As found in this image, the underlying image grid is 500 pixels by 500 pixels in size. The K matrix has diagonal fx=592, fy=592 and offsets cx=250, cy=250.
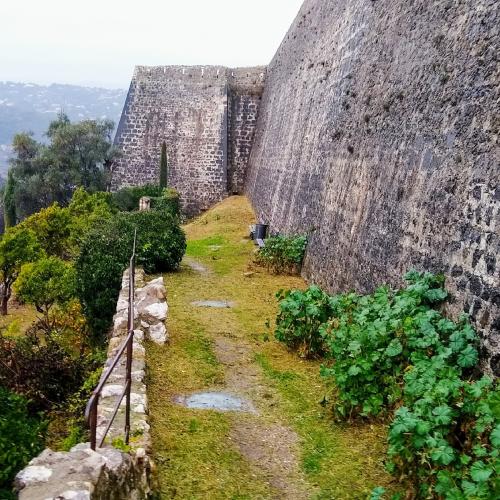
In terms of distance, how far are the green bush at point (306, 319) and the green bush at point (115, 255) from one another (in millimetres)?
4135

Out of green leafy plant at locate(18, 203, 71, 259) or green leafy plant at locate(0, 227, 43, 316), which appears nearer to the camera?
green leafy plant at locate(0, 227, 43, 316)

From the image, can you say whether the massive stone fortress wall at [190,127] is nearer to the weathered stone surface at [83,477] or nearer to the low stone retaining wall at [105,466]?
the low stone retaining wall at [105,466]

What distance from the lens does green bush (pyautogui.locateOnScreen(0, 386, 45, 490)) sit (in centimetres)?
469

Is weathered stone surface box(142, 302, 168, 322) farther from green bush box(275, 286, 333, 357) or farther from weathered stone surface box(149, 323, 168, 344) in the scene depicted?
green bush box(275, 286, 333, 357)

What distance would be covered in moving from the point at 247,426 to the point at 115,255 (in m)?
6.31

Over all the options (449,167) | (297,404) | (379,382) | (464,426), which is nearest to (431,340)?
(379,382)

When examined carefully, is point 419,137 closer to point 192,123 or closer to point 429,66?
point 429,66

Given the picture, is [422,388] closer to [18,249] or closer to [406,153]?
[406,153]

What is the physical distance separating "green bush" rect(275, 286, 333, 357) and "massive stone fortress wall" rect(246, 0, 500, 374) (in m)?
0.88

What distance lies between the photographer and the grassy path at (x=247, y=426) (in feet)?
14.8

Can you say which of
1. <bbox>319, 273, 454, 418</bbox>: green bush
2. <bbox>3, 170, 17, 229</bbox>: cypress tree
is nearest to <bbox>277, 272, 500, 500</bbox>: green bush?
<bbox>319, 273, 454, 418</bbox>: green bush

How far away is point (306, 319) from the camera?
296 inches

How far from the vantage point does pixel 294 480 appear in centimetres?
464

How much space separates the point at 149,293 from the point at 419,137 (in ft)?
13.3
